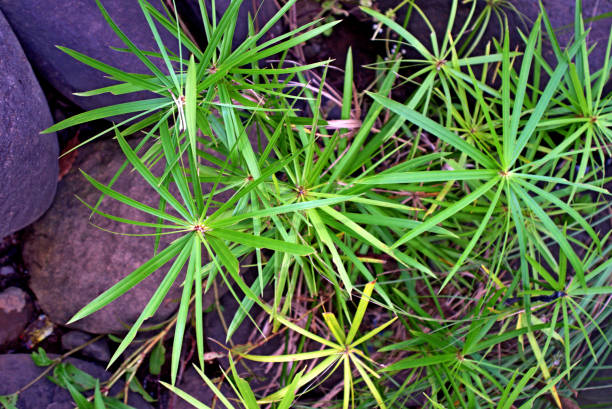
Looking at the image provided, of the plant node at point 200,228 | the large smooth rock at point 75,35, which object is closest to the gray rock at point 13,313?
the large smooth rock at point 75,35

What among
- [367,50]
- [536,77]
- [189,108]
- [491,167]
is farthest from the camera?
[367,50]

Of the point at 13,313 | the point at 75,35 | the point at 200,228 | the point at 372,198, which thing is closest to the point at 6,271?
the point at 13,313

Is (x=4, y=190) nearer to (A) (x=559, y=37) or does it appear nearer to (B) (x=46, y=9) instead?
(B) (x=46, y=9)

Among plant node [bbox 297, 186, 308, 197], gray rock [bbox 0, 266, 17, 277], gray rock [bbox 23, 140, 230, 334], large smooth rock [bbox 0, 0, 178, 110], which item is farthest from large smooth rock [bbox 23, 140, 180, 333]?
plant node [bbox 297, 186, 308, 197]

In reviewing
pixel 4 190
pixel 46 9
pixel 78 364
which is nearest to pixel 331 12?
pixel 46 9

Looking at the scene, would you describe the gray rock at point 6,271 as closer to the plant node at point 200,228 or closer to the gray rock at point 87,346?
the gray rock at point 87,346

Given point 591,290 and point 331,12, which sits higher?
point 331,12

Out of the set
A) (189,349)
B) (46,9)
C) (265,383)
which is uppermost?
(46,9)

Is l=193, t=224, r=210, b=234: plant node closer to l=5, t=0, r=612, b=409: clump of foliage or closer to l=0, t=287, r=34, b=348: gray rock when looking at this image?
l=5, t=0, r=612, b=409: clump of foliage

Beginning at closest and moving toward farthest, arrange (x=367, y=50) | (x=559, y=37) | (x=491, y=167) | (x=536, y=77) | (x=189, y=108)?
(x=189, y=108), (x=491, y=167), (x=536, y=77), (x=559, y=37), (x=367, y=50)
